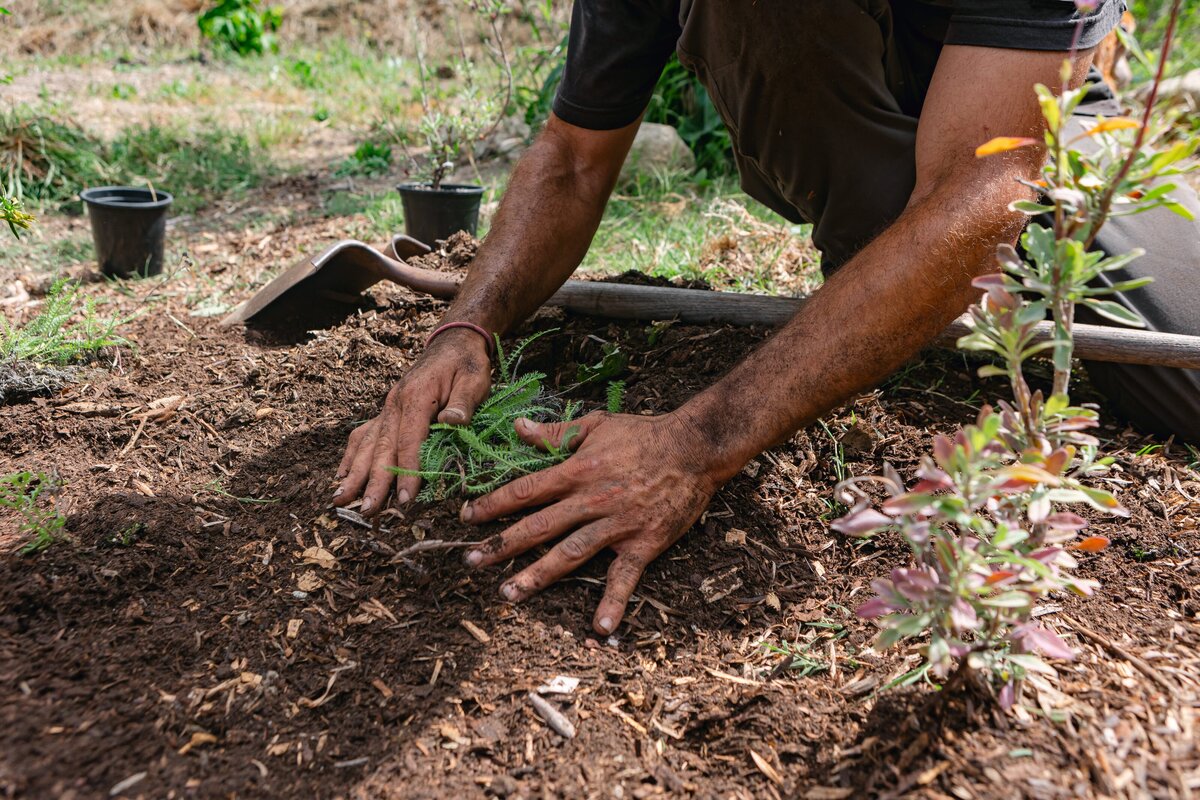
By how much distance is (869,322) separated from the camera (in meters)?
1.79

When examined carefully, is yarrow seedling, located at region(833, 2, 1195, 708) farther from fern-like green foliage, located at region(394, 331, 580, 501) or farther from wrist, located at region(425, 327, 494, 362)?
wrist, located at region(425, 327, 494, 362)

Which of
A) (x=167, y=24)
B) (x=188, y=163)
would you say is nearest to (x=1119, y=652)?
(x=188, y=163)

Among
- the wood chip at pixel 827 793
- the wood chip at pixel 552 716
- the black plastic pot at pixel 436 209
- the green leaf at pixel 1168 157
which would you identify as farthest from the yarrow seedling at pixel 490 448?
the black plastic pot at pixel 436 209

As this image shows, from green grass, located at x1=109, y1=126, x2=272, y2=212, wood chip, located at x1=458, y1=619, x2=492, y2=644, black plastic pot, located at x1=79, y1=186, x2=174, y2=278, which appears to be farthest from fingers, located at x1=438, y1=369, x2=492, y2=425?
green grass, located at x1=109, y1=126, x2=272, y2=212

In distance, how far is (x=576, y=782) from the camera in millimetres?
1405

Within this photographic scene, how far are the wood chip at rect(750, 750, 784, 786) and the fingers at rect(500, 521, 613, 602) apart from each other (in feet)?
1.61

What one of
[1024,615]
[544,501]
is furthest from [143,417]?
[1024,615]

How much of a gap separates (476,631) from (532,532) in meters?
0.22

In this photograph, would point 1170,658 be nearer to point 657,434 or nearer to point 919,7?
point 657,434

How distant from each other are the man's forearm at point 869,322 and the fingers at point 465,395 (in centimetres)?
55

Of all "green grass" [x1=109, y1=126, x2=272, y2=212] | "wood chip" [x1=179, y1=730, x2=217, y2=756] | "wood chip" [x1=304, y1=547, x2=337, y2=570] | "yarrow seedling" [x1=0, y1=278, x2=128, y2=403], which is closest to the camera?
"wood chip" [x1=179, y1=730, x2=217, y2=756]

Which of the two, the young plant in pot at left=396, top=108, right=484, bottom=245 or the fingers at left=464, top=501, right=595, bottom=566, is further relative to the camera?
the young plant in pot at left=396, top=108, right=484, bottom=245

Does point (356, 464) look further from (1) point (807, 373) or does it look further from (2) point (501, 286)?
(1) point (807, 373)

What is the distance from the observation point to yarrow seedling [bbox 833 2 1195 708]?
1.16 m
